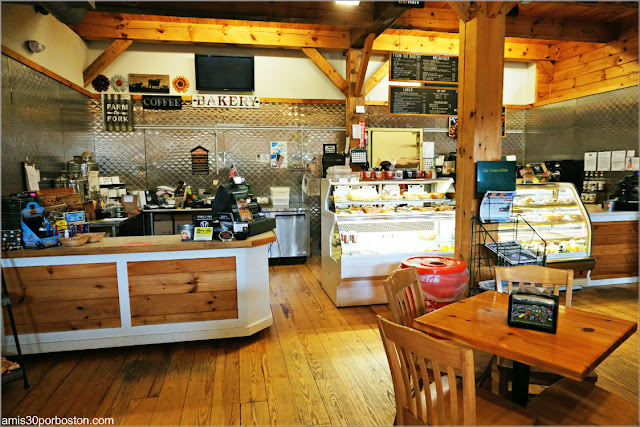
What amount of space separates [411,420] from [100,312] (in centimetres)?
278

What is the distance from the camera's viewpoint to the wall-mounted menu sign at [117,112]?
625 cm

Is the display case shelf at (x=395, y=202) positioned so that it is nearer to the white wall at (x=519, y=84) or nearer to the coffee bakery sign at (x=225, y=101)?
the coffee bakery sign at (x=225, y=101)

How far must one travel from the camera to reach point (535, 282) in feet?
8.06

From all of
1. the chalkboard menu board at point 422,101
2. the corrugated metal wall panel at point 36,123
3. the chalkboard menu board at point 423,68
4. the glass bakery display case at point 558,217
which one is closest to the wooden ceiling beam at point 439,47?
the chalkboard menu board at point 423,68

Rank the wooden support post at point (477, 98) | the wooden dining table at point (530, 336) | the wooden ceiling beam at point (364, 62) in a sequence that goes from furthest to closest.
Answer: the wooden ceiling beam at point (364, 62) < the wooden support post at point (477, 98) < the wooden dining table at point (530, 336)

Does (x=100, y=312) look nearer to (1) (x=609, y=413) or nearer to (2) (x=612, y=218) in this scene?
(1) (x=609, y=413)

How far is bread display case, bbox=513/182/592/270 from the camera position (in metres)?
4.53

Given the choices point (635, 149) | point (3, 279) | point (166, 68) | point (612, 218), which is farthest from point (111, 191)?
point (635, 149)

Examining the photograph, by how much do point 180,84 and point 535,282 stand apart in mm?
6156

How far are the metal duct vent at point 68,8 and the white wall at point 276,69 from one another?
2377 mm

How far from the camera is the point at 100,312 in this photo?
3.26 metres

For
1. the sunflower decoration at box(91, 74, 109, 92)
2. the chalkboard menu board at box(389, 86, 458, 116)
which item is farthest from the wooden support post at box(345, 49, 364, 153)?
the sunflower decoration at box(91, 74, 109, 92)

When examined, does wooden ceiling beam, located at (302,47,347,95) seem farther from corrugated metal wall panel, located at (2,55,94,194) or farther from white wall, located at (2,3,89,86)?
corrugated metal wall panel, located at (2,55,94,194)

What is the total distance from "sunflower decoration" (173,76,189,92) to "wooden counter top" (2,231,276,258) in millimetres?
3858
